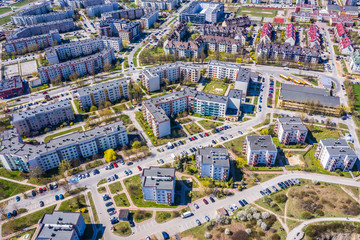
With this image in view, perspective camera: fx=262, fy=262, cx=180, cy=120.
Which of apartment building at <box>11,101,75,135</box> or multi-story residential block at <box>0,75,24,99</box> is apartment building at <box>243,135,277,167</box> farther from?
multi-story residential block at <box>0,75,24,99</box>

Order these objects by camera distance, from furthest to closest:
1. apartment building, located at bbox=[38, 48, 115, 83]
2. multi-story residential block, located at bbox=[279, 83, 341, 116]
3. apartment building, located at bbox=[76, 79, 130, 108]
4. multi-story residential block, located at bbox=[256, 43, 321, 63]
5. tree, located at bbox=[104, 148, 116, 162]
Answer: multi-story residential block, located at bbox=[256, 43, 321, 63] < apartment building, located at bbox=[38, 48, 115, 83] < apartment building, located at bbox=[76, 79, 130, 108] < multi-story residential block, located at bbox=[279, 83, 341, 116] < tree, located at bbox=[104, 148, 116, 162]

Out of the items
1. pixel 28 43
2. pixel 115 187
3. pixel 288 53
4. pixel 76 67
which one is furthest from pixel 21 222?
pixel 288 53

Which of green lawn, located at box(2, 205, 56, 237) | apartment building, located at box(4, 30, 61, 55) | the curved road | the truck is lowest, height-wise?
green lawn, located at box(2, 205, 56, 237)

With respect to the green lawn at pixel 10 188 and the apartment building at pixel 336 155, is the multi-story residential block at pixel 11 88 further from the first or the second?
the apartment building at pixel 336 155

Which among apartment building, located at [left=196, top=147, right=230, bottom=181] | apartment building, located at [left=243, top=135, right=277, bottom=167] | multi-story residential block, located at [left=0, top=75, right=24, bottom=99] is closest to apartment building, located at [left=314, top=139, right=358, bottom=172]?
apartment building, located at [left=243, top=135, right=277, bottom=167]

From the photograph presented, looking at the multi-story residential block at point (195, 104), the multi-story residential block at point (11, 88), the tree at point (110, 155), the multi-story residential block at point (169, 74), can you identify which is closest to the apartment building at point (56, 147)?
the tree at point (110, 155)

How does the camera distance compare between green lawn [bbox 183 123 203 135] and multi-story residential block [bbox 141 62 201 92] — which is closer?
green lawn [bbox 183 123 203 135]

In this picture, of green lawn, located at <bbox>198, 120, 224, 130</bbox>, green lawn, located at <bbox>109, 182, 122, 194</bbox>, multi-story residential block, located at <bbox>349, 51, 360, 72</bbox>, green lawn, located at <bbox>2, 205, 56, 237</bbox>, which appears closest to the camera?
green lawn, located at <bbox>2, 205, 56, 237</bbox>

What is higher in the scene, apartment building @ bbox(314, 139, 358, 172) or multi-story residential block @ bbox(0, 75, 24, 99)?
multi-story residential block @ bbox(0, 75, 24, 99)
